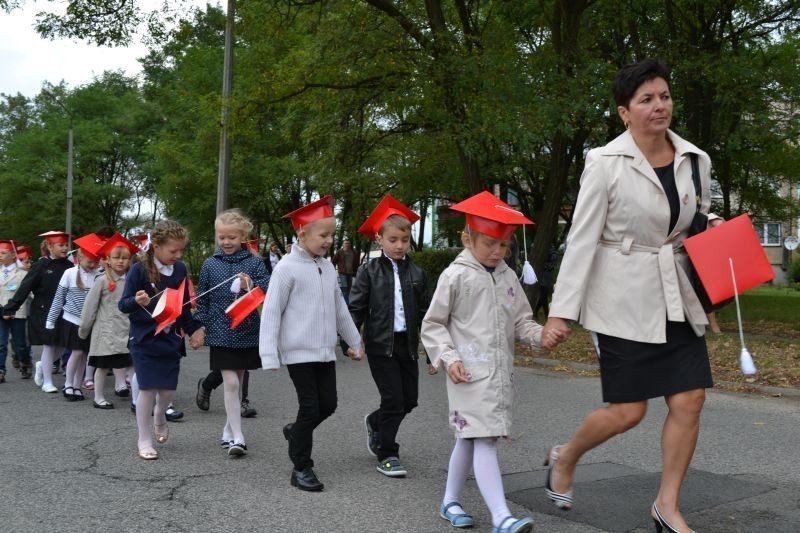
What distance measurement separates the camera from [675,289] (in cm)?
402

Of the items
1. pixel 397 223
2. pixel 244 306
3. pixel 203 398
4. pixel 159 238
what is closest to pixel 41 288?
pixel 203 398

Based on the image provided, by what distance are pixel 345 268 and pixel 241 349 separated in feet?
53.9

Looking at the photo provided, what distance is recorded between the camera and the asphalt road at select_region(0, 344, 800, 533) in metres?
4.71

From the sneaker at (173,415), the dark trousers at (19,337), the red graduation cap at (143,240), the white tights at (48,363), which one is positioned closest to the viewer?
the red graduation cap at (143,240)

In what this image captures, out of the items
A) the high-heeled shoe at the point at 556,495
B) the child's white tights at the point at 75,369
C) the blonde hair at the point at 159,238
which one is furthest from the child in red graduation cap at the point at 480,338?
the child's white tights at the point at 75,369

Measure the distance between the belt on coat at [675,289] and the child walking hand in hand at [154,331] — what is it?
3500mm

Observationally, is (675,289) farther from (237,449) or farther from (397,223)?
(237,449)

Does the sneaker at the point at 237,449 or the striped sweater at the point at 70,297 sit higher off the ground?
the striped sweater at the point at 70,297

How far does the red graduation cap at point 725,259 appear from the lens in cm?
399

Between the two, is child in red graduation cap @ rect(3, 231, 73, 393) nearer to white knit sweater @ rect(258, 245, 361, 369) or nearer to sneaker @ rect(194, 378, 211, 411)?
sneaker @ rect(194, 378, 211, 411)

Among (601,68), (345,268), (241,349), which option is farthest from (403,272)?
(345,268)

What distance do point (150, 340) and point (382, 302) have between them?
1884 mm

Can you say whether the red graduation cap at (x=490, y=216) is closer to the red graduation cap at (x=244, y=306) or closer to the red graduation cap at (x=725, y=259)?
the red graduation cap at (x=725, y=259)

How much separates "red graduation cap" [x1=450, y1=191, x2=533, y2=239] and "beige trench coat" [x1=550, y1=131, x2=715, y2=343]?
1.20 feet
